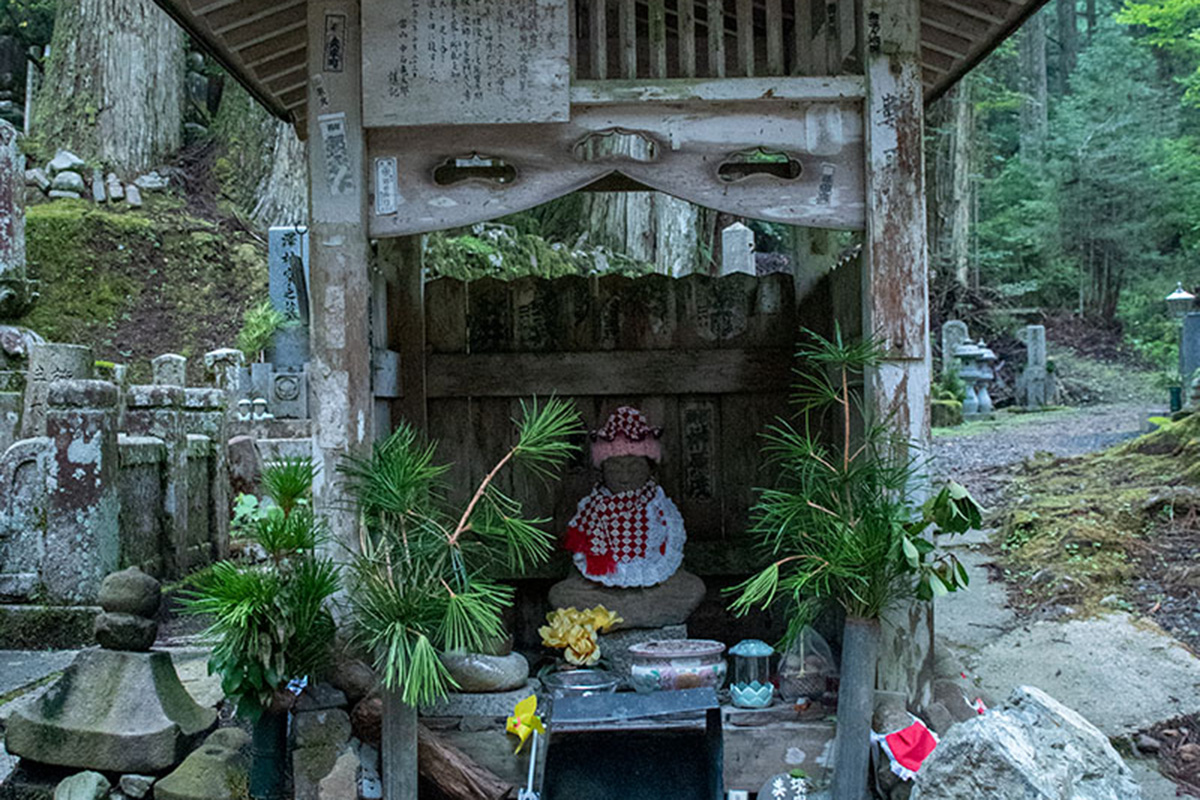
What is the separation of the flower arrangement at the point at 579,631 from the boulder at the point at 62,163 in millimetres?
17077

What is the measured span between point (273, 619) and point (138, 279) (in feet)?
53.1

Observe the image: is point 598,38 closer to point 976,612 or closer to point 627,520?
point 627,520

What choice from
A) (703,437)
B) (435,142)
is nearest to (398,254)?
(435,142)

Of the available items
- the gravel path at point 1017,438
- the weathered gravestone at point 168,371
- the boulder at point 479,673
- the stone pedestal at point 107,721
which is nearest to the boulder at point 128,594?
the stone pedestal at point 107,721

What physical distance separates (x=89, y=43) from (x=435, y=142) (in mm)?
17794

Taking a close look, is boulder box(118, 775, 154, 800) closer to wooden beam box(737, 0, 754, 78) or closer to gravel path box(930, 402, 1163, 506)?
A: wooden beam box(737, 0, 754, 78)

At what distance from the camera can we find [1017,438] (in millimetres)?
16719

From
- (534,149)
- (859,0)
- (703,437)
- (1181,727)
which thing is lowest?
(1181,727)

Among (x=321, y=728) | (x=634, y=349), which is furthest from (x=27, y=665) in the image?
(x=634, y=349)

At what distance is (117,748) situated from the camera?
390 centimetres

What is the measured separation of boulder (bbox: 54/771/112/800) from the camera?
3764 mm

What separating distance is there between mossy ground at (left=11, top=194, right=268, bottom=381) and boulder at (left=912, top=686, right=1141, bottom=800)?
14856 millimetres

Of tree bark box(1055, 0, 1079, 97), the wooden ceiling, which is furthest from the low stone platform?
tree bark box(1055, 0, 1079, 97)

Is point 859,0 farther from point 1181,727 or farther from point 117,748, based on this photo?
point 117,748
